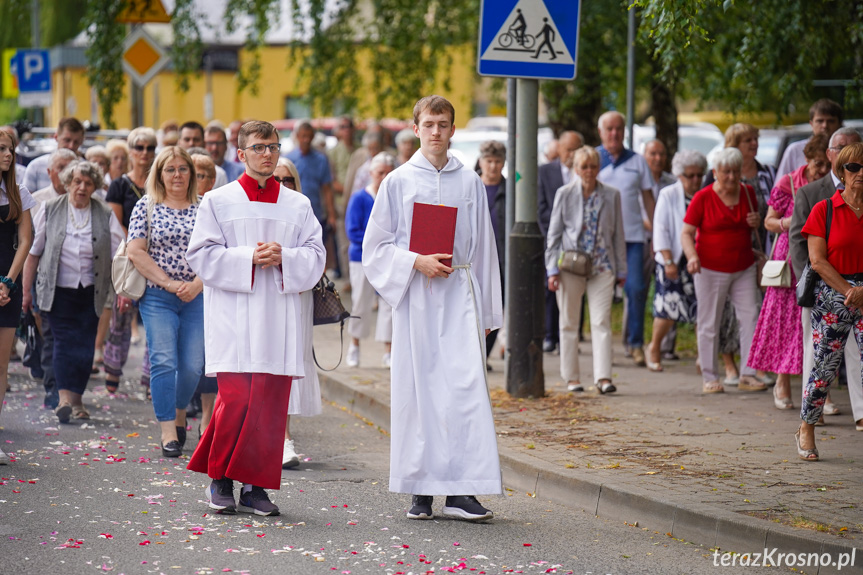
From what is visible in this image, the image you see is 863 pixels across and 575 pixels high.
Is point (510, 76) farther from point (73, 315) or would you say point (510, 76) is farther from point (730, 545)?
point (730, 545)

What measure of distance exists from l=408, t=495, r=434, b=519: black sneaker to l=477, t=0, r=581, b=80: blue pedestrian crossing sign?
369 cm

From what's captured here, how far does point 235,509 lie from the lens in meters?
6.47

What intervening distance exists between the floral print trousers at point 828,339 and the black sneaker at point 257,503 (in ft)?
10.5

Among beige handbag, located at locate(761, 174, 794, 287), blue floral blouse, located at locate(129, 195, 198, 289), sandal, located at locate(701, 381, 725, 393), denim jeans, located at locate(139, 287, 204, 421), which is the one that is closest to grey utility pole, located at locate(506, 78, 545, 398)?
sandal, located at locate(701, 381, 725, 393)

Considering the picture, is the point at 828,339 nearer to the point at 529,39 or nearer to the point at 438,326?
the point at 438,326

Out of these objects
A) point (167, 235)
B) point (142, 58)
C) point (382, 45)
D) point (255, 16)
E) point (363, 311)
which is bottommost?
point (363, 311)

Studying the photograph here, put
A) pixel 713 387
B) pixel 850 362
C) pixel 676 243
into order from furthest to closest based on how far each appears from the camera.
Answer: pixel 676 243 → pixel 713 387 → pixel 850 362

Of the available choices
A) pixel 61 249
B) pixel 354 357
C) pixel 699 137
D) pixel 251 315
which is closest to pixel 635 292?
pixel 354 357

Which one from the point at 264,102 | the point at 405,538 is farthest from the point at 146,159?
the point at 264,102

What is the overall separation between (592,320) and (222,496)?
4.49 metres

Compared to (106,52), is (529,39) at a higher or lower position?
lower

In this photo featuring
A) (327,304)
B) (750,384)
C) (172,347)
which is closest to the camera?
(327,304)

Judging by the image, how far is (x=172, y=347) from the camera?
8.10m

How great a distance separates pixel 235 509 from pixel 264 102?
37.4m
